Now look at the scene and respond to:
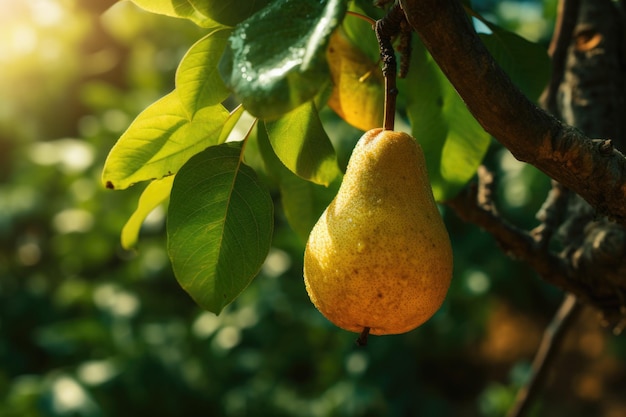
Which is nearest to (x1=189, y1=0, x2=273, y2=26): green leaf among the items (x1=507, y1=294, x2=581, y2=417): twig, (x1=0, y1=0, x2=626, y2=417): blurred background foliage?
(x1=507, y1=294, x2=581, y2=417): twig

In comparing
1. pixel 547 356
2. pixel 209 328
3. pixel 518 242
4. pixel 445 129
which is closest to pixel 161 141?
pixel 445 129

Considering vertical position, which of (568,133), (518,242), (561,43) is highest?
(568,133)

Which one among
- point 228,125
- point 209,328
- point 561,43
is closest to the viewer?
point 228,125

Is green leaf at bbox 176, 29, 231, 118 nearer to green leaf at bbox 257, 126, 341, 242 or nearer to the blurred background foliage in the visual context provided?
green leaf at bbox 257, 126, 341, 242

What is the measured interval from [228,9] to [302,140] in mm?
128

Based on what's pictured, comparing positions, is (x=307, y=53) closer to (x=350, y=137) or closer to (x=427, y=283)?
(x=427, y=283)

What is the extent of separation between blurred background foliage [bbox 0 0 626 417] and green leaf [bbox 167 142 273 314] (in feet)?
3.97

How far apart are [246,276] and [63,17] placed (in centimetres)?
288

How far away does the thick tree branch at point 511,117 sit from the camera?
1.39 feet

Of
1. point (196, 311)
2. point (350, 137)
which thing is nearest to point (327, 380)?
point (196, 311)

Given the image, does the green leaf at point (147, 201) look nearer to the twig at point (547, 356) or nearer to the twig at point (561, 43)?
the twig at point (561, 43)

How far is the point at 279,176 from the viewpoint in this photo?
73 cm

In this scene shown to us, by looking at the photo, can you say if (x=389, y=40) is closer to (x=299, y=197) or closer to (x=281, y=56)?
(x=281, y=56)

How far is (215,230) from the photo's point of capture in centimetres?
60
